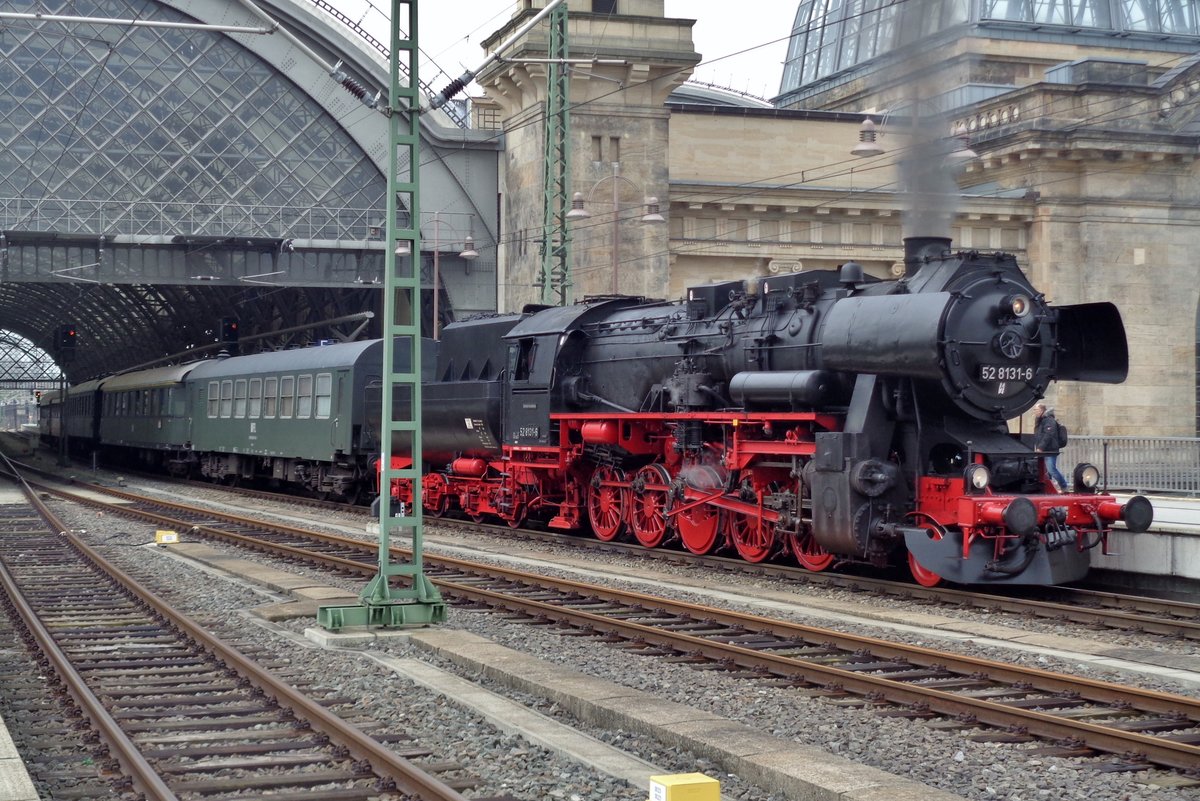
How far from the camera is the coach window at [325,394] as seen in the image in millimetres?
28172

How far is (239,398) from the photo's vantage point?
34.0m

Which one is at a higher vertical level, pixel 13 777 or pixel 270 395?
pixel 270 395

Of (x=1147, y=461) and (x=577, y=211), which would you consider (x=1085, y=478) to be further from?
(x=577, y=211)

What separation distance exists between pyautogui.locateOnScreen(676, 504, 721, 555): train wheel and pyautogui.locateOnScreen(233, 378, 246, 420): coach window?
720 inches

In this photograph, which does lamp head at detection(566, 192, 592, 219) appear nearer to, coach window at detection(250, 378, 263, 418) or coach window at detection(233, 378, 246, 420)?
coach window at detection(250, 378, 263, 418)

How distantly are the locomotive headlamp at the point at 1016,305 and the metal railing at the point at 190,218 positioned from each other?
98.0 feet

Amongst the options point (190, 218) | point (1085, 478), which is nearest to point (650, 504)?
point (1085, 478)

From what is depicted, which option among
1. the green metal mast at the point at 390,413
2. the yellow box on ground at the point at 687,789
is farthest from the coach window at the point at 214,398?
the yellow box on ground at the point at 687,789

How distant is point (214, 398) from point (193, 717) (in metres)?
28.3

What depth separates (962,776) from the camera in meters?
7.31

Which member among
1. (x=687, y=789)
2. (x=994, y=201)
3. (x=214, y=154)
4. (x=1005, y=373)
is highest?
(x=214, y=154)

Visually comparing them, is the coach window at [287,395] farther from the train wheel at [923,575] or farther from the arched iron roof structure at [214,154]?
the train wheel at [923,575]

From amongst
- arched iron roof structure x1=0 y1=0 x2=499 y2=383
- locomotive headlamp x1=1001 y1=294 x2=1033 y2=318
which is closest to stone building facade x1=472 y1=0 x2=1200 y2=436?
arched iron roof structure x1=0 y1=0 x2=499 y2=383

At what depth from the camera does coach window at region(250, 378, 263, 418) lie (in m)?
32.5
